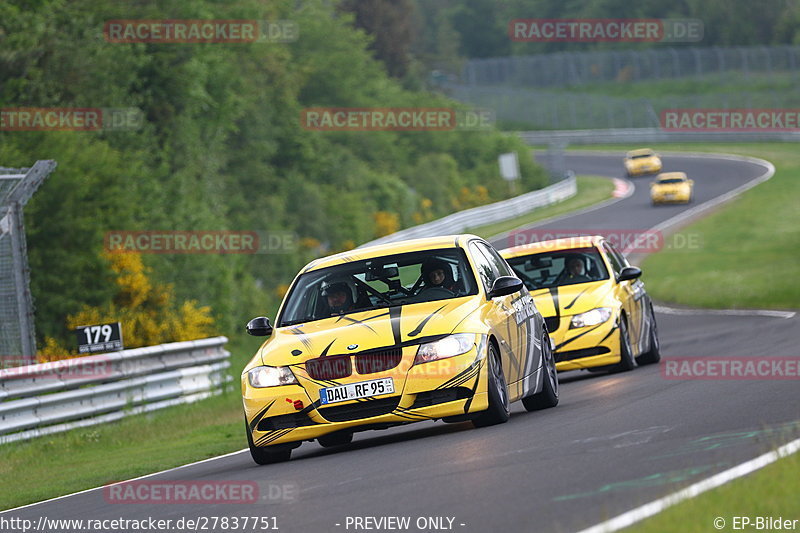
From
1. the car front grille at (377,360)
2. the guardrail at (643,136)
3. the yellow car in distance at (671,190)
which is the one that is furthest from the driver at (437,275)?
the guardrail at (643,136)

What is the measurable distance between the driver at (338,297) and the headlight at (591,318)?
538 cm

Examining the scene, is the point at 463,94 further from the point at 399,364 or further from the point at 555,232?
the point at 399,364

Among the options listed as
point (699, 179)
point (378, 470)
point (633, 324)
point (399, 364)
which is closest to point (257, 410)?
point (399, 364)

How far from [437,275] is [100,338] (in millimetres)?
6507

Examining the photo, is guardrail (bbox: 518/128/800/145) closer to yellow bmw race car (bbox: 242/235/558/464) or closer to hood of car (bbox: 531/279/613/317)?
hood of car (bbox: 531/279/613/317)

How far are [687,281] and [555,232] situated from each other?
16761mm

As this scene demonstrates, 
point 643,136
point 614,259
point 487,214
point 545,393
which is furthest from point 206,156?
point 643,136

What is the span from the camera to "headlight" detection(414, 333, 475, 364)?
10992 millimetres

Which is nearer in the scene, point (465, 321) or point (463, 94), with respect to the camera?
point (465, 321)

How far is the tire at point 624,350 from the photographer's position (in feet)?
56.3

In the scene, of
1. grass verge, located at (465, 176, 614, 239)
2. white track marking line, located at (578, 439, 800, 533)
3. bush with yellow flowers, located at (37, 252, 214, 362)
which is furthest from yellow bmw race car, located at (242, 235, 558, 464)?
grass verge, located at (465, 176, 614, 239)

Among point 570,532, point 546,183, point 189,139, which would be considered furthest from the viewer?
point 546,183

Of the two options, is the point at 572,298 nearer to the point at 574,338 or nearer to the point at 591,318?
the point at 591,318

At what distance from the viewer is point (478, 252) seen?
12.9 meters
